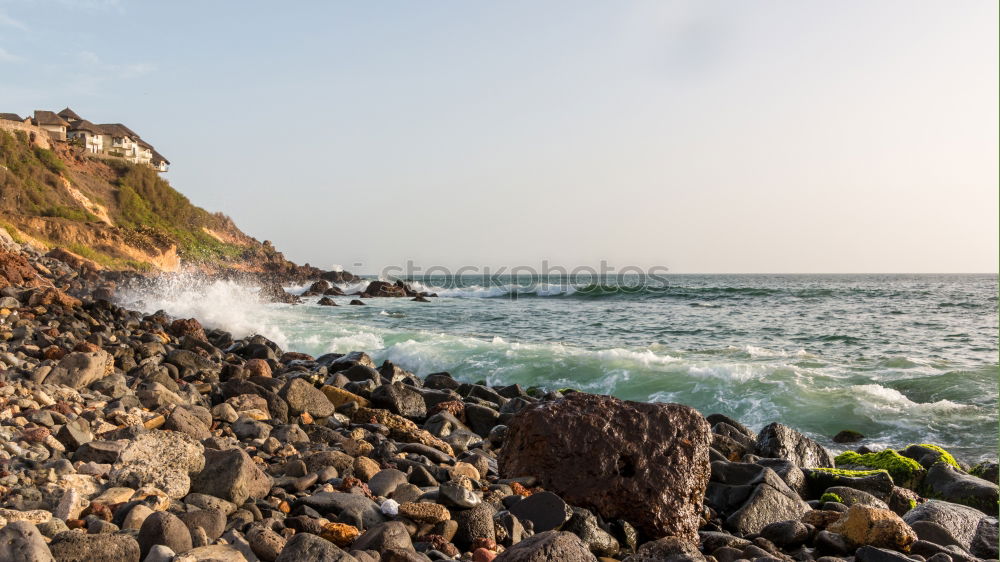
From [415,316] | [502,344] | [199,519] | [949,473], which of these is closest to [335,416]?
[199,519]

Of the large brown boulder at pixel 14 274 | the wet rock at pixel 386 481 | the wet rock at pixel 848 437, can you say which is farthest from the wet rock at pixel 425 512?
the large brown boulder at pixel 14 274

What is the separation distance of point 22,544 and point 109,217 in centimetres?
4594

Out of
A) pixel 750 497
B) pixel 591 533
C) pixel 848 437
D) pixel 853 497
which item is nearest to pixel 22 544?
pixel 591 533

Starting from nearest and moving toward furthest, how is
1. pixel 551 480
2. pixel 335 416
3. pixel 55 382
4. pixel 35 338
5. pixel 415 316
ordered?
pixel 551 480
pixel 55 382
pixel 335 416
pixel 35 338
pixel 415 316

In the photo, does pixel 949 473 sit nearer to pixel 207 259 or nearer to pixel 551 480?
pixel 551 480

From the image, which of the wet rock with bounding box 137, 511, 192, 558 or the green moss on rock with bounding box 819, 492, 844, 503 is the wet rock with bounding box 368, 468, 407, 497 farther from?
the green moss on rock with bounding box 819, 492, 844, 503

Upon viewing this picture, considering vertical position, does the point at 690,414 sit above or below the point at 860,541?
above

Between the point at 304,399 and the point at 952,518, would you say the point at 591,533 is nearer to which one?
the point at 952,518

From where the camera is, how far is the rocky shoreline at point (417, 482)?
9.62 ft

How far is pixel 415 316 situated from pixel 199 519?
2155 cm

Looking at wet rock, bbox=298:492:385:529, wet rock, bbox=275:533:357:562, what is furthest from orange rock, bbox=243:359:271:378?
wet rock, bbox=275:533:357:562

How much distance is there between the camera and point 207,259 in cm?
4944

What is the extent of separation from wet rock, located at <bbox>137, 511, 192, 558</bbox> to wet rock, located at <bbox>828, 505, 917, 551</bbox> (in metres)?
3.65

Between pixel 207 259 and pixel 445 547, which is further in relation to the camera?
pixel 207 259
